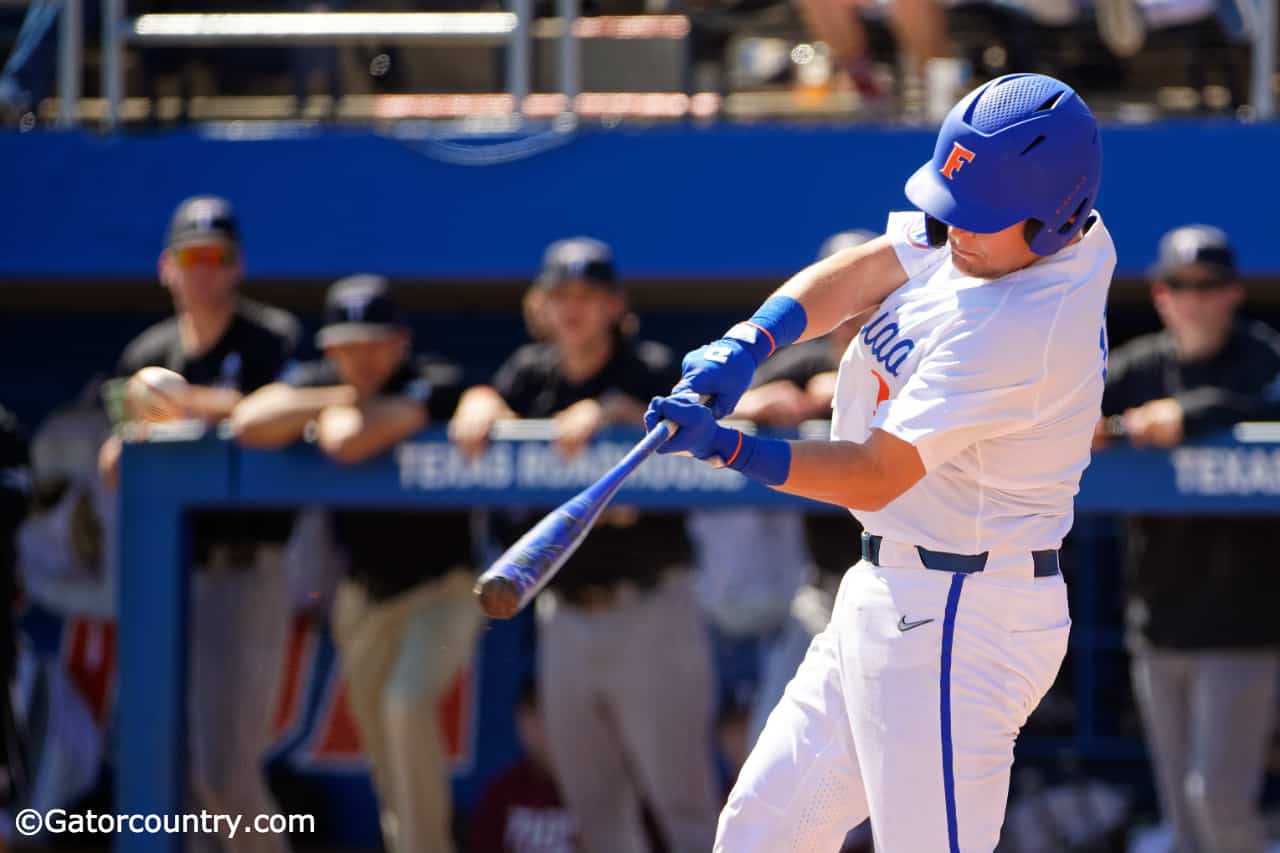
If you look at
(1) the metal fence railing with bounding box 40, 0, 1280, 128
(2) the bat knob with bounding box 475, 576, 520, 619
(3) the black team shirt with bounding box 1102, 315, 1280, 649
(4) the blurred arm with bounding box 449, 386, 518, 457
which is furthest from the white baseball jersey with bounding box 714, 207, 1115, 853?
(1) the metal fence railing with bounding box 40, 0, 1280, 128

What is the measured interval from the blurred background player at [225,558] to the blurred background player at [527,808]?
141 centimetres

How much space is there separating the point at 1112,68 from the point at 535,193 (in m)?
2.11

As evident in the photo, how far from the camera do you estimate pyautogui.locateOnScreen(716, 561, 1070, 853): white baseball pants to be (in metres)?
2.90

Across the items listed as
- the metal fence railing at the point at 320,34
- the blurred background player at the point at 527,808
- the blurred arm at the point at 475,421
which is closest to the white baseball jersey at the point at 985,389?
the blurred arm at the point at 475,421

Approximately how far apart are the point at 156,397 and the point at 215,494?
335mm

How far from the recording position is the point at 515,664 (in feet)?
23.2

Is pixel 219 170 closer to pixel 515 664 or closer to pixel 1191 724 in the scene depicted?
pixel 515 664

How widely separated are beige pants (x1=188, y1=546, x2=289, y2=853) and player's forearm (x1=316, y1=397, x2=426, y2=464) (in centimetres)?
51

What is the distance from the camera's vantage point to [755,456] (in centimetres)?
281

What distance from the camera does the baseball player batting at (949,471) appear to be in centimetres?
282

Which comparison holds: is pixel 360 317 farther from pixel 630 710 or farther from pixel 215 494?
pixel 630 710

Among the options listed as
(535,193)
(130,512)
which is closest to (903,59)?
(535,193)

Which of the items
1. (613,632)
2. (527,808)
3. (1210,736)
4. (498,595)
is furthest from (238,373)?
(1210,736)

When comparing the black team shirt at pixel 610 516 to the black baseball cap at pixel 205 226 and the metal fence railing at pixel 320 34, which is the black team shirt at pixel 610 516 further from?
the metal fence railing at pixel 320 34
